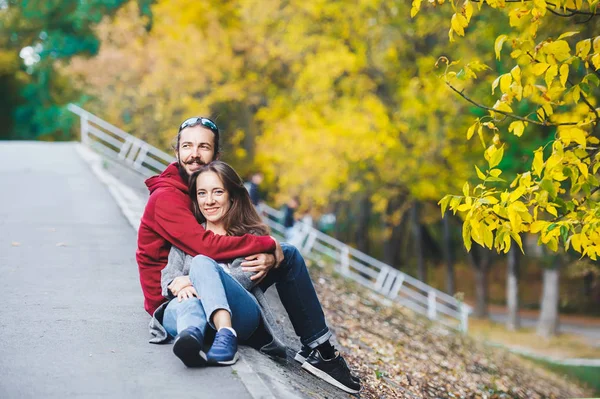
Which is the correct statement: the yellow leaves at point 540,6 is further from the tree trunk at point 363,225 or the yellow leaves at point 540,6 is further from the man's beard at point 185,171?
the tree trunk at point 363,225

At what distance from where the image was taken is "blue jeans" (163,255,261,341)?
17.5 feet

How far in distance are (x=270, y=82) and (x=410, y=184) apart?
8.28m

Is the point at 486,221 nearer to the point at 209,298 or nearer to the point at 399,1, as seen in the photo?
the point at 209,298

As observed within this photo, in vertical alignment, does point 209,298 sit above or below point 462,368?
above

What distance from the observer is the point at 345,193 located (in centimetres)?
2683

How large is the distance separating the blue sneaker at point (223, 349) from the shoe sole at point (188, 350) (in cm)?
8

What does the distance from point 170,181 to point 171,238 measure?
48 centimetres

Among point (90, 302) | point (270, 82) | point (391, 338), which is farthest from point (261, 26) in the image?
point (90, 302)

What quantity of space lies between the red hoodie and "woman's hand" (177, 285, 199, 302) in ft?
1.03

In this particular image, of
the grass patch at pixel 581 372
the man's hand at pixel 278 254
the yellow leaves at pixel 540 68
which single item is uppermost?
the yellow leaves at pixel 540 68

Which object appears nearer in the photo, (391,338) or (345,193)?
(391,338)

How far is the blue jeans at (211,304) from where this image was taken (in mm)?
5324

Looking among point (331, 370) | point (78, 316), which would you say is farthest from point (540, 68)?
point (78, 316)

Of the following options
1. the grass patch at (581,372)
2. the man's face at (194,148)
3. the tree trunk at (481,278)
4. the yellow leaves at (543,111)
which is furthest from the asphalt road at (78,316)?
the tree trunk at (481,278)
